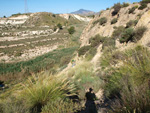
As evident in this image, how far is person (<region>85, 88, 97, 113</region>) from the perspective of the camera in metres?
3.85

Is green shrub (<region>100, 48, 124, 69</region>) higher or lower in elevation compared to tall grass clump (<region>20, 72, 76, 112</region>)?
higher

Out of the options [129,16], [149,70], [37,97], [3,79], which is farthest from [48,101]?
[129,16]

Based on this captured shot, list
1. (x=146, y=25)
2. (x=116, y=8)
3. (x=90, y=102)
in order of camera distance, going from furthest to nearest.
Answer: (x=116, y=8)
(x=146, y=25)
(x=90, y=102)

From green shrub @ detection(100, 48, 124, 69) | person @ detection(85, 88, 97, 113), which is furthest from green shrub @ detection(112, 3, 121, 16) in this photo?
person @ detection(85, 88, 97, 113)

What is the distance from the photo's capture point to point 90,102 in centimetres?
431

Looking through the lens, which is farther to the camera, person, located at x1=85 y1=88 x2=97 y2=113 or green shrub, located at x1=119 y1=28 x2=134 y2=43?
green shrub, located at x1=119 y1=28 x2=134 y2=43

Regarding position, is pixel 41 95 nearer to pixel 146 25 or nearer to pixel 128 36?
pixel 128 36

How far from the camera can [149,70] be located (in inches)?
98.0

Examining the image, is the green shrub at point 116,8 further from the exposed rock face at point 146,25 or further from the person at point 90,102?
the person at point 90,102

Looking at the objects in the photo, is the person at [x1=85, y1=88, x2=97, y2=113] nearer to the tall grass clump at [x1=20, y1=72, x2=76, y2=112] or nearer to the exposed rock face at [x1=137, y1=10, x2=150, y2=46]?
the tall grass clump at [x1=20, y1=72, x2=76, y2=112]

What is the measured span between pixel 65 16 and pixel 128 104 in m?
108

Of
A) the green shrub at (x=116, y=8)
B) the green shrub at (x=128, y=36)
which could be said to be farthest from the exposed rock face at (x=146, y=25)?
the green shrub at (x=116, y=8)

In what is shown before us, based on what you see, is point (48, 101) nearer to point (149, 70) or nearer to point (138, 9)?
point (149, 70)

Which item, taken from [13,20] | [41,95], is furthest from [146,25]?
[13,20]
